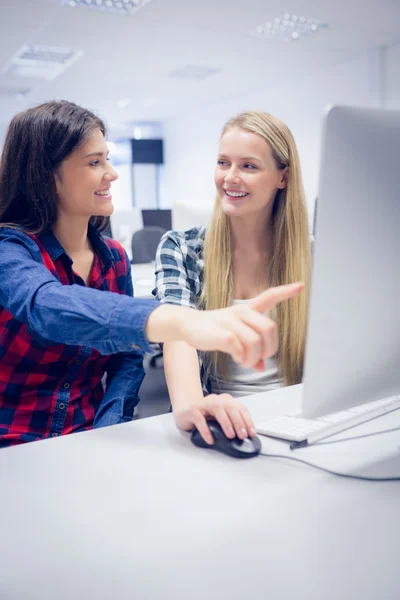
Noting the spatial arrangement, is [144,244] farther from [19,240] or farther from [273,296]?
[273,296]

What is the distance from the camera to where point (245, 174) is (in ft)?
4.45

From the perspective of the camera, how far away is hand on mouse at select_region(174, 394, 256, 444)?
2.63 feet

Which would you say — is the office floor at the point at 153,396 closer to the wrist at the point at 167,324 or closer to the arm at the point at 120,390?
the arm at the point at 120,390

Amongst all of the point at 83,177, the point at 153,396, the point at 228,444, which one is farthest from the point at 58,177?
the point at 153,396

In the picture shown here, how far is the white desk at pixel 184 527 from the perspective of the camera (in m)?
0.52

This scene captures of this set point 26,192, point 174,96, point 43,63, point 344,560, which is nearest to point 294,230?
point 26,192

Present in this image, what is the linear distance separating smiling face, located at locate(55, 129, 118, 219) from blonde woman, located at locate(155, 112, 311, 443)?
0.69ft

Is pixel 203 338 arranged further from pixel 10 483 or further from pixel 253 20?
pixel 253 20

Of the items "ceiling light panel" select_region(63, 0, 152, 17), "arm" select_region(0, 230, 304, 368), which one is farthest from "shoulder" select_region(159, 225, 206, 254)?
"ceiling light panel" select_region(63, 0, 152, 17)

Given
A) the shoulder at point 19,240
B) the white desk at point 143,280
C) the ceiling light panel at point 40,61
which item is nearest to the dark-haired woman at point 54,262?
the shoulder at point 19,240

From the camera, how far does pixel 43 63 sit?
6613mm

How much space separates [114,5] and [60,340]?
15.8 feet

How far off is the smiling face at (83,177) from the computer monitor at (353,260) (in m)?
0.67

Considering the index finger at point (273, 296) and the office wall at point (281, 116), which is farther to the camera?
the office wall at point (281, 116)
